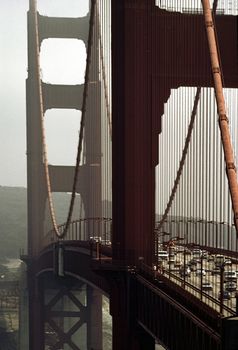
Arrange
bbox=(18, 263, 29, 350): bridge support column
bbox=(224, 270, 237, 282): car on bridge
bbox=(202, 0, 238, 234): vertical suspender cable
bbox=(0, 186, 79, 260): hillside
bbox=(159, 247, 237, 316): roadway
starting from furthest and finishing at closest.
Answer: bbox=(0, 186, 79, 260): hillside → bbox=(18, 263, 29, 350): bridge support column → bbox=(224, 270, 237, 282): car on bridge → bbox=(159, 247, 237, 316): roadway → bbox=(202, 0, 238, 234): vertical suspender cable

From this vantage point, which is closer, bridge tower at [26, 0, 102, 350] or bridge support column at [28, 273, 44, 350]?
bridge support column at [28, 273, 44, 350]

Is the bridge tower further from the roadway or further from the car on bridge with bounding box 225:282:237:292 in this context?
the car on bridge with bounding box 225:282:237:292

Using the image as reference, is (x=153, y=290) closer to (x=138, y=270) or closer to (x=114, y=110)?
(x=138, y=270)

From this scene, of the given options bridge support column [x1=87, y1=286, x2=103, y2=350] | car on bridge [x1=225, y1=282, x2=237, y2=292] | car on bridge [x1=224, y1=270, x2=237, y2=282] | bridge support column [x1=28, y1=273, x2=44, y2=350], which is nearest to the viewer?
car on bridge [x1=225, y1=282, x2=237, y2=292]

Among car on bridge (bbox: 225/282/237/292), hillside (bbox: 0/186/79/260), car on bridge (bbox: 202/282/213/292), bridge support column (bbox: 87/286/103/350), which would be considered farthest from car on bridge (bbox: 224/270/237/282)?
hillside (bbox: 0/186/79/260)

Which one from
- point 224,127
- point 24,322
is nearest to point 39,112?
point 24,322

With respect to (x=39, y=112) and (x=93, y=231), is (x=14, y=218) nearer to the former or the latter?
(x=39, y=112)

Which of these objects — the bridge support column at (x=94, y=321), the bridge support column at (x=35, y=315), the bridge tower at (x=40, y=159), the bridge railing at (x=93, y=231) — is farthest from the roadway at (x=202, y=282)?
the bridge tower at (x=40, y=159)

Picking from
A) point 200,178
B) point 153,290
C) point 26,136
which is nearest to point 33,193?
point 26,136

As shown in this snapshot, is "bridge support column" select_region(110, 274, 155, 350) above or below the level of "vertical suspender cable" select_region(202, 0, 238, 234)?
below

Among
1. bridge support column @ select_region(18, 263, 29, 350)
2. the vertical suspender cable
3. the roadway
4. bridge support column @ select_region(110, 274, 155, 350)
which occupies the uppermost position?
the vertical suspender cable
